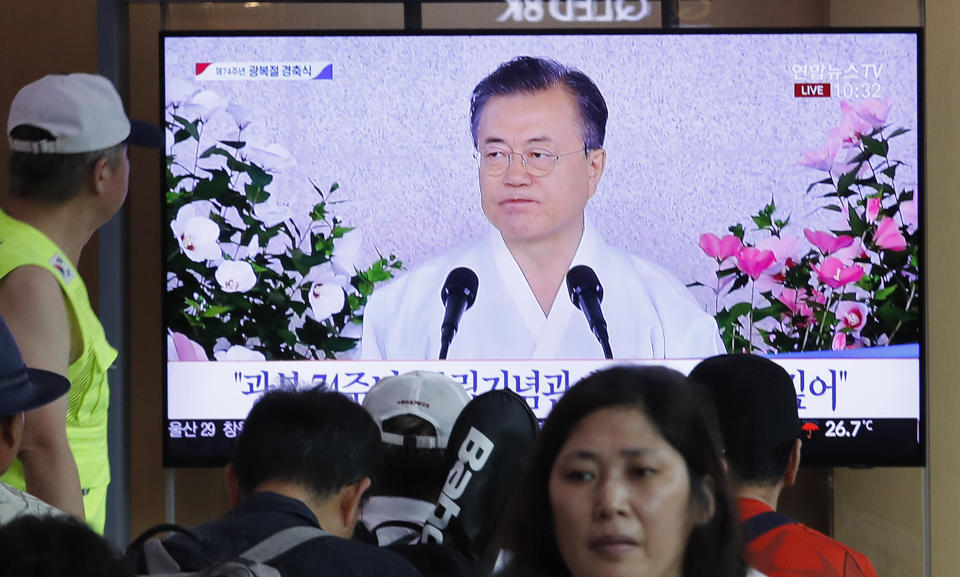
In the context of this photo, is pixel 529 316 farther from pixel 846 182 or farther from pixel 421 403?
pixel 421 403

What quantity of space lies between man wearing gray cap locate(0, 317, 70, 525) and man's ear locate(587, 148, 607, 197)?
2505mm

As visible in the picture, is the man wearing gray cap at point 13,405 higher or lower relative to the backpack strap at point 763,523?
higher

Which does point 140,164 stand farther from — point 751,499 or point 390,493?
point 751,499

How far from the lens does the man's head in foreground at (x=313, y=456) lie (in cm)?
195

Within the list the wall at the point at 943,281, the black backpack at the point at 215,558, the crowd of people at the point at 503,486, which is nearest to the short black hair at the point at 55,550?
the crowd of people at the point at 503,486

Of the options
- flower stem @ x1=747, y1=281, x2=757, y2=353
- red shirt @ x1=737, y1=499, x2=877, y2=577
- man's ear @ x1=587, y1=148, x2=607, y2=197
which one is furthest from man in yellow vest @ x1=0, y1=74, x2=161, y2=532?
flower stem @ x1=747, y1=281, x2=757, y2=353

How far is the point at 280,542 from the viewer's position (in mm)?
1710

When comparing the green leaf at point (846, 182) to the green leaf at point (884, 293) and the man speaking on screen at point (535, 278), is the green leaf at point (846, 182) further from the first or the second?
the man speaking on screen at point (535, 278)

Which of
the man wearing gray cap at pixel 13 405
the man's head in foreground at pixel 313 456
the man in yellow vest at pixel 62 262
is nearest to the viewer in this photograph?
the man wearing gray cap at pixel 13 405

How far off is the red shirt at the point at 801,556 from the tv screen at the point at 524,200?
203 centimetres

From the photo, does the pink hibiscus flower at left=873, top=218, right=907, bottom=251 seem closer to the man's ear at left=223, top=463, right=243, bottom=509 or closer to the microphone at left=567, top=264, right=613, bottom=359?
the microphone at left=567, top=264, right=613, bottom=359

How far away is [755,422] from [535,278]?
2.01 meters

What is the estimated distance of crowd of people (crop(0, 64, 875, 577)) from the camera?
1465 millimetres
